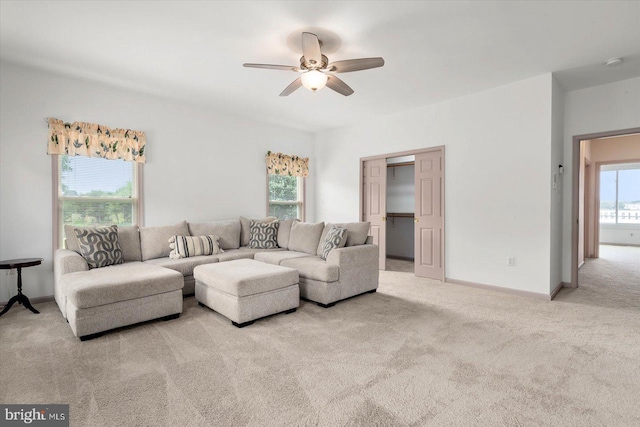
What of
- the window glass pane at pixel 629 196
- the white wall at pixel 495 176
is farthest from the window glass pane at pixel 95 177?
the window glass pane at pixel 629 196

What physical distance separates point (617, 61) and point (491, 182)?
1704 millimetres

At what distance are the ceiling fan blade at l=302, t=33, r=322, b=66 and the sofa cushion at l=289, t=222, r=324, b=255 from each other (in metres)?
2.32

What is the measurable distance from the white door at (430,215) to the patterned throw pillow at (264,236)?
225cm

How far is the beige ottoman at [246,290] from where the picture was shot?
9.74ft

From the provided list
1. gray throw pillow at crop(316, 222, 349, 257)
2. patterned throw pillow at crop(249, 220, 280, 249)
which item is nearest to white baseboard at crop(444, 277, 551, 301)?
gray throw pillow at crop(316, 222, 349, 257)

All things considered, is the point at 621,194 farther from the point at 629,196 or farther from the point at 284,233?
the point at 284,233

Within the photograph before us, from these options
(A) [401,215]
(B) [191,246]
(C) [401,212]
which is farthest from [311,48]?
(C) [401,212]

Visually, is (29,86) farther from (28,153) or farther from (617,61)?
(617,61)

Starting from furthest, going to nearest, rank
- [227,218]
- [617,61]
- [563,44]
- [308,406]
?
[227,218]
[617,61]
[563,44]
[308,406]

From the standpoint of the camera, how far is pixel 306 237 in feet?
15.2

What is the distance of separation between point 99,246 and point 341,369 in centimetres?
297

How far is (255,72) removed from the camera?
374 cm

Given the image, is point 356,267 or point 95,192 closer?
point 356,267

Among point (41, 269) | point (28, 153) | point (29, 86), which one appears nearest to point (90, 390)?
point (41, 269)
